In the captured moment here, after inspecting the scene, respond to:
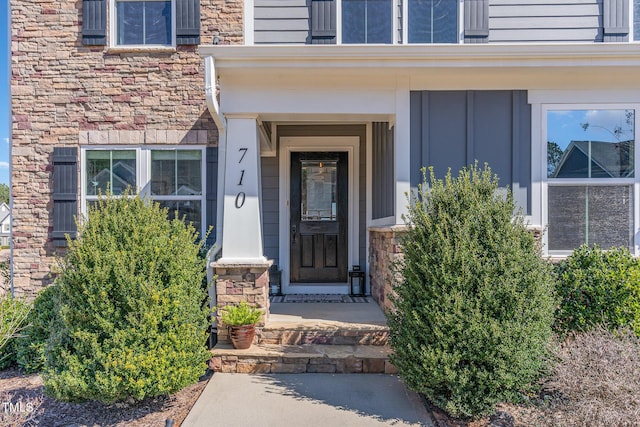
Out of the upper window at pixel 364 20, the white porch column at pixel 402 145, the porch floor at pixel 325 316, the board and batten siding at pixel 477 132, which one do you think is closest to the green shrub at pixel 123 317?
the porch floor at pixel 325 316

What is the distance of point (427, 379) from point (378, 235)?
2.22 meters

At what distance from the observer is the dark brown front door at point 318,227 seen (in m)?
5.99

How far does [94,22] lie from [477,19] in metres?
4.78

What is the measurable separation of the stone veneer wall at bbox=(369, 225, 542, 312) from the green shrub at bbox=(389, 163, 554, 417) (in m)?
0.41

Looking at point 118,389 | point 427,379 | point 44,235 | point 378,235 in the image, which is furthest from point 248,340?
point 44,235

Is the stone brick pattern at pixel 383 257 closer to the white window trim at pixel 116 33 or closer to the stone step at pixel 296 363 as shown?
the stone step at pixel 296 363

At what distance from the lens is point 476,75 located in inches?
158

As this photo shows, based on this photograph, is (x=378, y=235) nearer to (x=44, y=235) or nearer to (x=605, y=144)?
(x=605, y=144)

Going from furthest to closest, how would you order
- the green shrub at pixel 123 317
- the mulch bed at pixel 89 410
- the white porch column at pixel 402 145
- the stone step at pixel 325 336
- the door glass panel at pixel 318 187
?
the door glass panel at pixel 318 187
the white porch column at pixel 402 145
the stone step at pixel 325 336
the mulch bed at pixel 89 410
the green shrub at pixel 123 317

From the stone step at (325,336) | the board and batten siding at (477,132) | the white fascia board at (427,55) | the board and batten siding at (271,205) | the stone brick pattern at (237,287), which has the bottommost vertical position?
the stone step at (325,336)

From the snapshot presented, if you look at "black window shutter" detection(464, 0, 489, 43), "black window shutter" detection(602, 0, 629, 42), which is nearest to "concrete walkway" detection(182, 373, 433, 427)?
"black window shutter" detection(464, 0, 489, 43)

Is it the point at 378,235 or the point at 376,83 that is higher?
the point at 376,83

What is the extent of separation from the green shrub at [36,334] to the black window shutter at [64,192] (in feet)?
3.62

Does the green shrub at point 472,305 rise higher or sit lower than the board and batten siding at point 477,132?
lower
